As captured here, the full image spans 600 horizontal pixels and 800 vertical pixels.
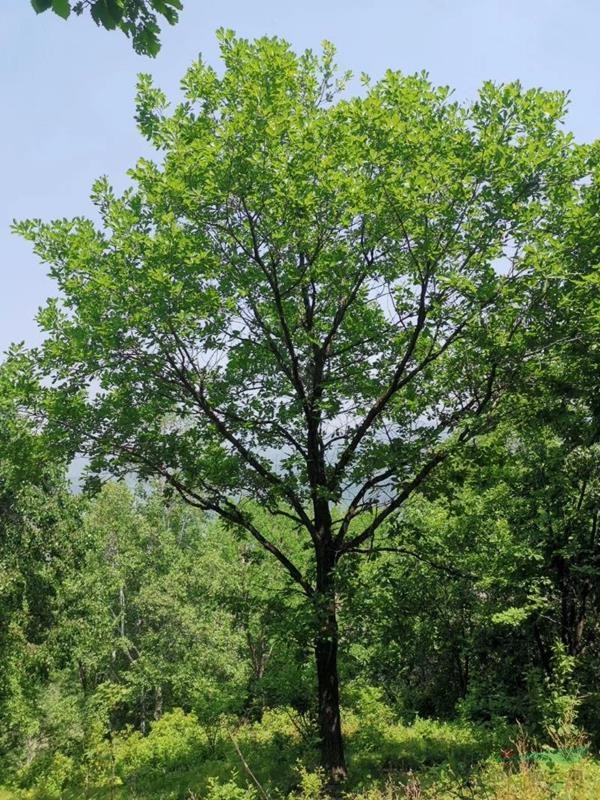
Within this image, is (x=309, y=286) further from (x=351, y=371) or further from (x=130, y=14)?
(x=130, y=14)

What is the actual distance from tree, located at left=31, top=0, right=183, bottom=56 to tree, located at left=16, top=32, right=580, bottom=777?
4.67 m

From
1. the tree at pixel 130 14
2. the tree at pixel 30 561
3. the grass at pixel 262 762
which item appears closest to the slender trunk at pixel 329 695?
the grass at pixel 262 762

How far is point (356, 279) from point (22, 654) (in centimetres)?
1743

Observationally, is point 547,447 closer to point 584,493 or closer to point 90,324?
point 584,493

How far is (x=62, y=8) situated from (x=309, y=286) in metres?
8.09

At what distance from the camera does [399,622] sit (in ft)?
39.3

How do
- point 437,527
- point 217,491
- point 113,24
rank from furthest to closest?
point 437,527, point 217,491, point 113,24

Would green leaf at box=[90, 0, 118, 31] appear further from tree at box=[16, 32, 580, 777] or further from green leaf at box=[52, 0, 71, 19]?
tree at box=[16, 32, 580, 777]

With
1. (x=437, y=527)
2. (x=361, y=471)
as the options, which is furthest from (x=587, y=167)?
(x=437, y=527)

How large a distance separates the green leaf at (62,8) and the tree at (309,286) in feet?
17.9

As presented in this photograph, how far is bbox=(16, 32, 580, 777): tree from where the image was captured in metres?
8.80

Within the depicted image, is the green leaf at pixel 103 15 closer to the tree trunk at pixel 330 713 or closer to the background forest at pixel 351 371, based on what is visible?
the background forest at pixel 351 371

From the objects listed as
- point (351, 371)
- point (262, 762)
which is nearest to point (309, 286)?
point (351, 371)

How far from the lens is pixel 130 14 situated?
153 inches
